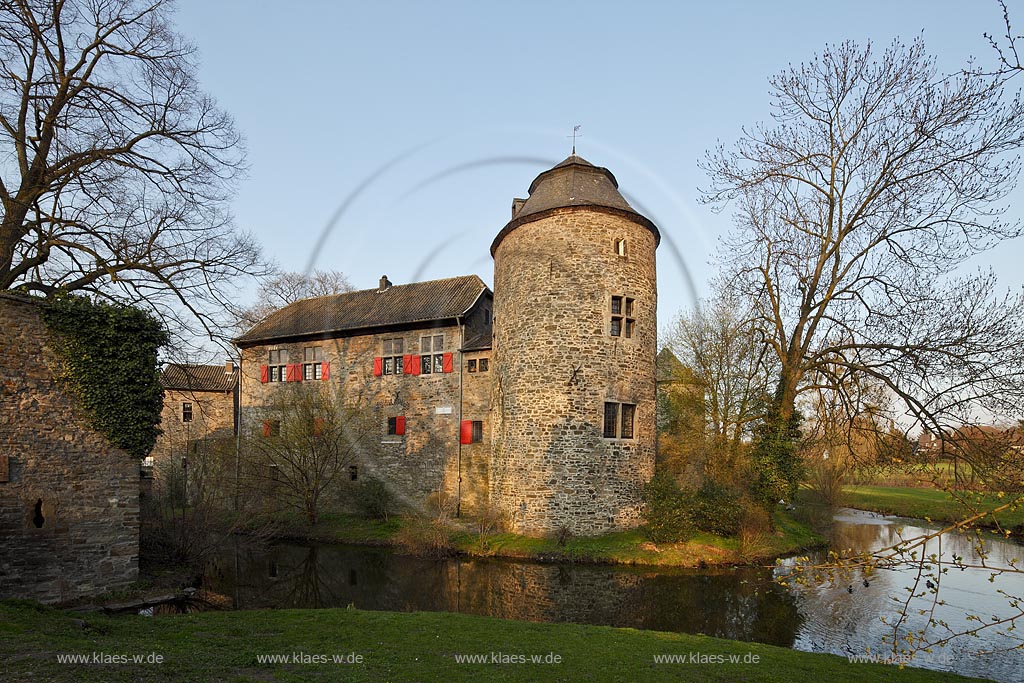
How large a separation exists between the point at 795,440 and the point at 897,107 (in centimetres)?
967

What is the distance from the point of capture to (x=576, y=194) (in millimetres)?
18172

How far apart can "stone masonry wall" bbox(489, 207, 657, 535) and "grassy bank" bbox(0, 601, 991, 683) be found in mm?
7645

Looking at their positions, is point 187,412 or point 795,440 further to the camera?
point 187,412

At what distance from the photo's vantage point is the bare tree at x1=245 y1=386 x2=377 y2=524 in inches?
834

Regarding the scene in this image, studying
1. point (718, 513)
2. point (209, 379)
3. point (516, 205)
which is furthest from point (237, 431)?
point (718, 513)

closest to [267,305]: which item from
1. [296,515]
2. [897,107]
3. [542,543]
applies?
[296,515]

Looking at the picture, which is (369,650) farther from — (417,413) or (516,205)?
(516,205)

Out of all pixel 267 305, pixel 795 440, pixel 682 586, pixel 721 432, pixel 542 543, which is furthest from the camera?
pixel 267 305

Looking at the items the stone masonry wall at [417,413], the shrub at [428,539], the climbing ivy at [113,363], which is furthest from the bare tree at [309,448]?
the climbing ivy at [113,363]

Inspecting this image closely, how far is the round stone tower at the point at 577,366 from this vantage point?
1719 cm

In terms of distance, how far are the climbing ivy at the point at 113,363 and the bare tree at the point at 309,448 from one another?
373 inches

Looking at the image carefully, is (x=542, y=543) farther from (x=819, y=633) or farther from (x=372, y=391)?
(x=372, y=391)

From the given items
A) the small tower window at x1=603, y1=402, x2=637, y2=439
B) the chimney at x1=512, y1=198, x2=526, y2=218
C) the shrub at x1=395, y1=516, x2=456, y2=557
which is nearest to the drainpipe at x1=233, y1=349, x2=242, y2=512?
the shrub at x1=395, y1=516, x2=456, y2=557

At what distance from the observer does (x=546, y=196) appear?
18797mm
